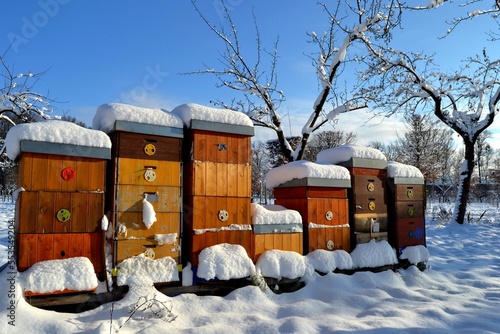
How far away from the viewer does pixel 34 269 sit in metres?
3.78

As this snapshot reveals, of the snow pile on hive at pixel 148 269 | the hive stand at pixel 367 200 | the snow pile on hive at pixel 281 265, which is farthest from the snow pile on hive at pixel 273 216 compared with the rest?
the snow pile on hive at pixel 148 269

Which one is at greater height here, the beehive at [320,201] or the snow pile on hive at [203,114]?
the snow pile on hive at [203,114]

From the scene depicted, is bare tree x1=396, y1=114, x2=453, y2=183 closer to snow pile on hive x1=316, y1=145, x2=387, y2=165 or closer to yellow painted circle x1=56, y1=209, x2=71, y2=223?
snow pile on hive x1=316, y1=145, x2=387, y2=165

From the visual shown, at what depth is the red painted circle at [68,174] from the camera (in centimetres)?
407

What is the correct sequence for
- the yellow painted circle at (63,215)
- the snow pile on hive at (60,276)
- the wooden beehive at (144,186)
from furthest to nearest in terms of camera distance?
the wooden beehive at (144,186) → the yellow painted circle at (63,215) → the snow pile on hive at (60,276)

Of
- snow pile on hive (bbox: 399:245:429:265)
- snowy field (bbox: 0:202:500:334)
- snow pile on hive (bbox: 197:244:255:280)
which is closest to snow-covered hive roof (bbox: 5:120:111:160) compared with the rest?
snowy field (bbox: 0:202:500:334)

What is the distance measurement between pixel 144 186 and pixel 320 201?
9.16 feet

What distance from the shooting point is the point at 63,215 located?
13.2ft

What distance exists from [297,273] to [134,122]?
118 inches

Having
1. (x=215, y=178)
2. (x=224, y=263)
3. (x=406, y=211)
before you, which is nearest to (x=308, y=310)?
(x=224, y=263)

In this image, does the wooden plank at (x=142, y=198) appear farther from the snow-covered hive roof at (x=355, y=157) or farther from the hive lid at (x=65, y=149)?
the snow-covered hive roof at (x=355, y=157)

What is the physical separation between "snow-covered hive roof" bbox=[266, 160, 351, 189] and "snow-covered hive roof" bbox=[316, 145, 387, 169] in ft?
1.04

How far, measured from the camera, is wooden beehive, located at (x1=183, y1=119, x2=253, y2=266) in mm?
4738

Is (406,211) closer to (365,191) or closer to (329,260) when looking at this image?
(365,191)
